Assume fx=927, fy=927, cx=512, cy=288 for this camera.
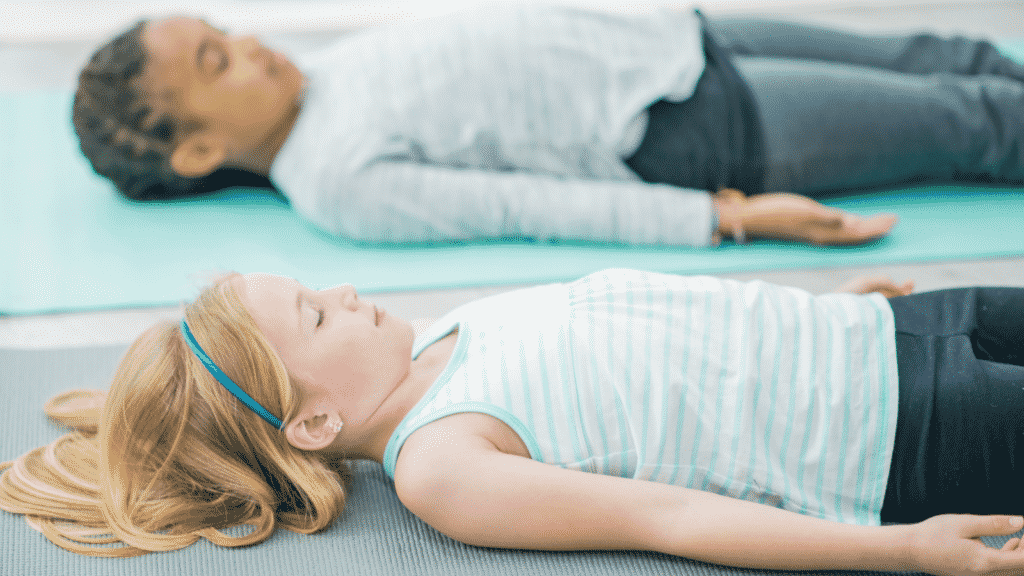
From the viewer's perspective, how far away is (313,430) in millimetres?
1058

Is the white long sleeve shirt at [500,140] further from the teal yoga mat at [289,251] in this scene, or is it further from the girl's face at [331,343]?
the girl's face at [331,343]

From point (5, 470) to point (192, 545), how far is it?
0.31 meters

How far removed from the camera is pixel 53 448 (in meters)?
1.19

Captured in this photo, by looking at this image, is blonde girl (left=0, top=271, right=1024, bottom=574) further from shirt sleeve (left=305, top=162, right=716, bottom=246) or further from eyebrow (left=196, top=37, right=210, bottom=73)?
eyebrow (left=196, top=37, right=210, bottom=73)

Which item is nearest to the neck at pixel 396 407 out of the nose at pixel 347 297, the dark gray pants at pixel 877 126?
the nose at pixel 347 297

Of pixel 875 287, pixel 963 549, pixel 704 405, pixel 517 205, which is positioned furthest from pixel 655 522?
pixel 517 205

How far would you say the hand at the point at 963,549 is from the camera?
914 millimetres

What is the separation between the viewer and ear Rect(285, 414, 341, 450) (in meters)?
1.04

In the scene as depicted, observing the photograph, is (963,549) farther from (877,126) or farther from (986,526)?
(877,126)

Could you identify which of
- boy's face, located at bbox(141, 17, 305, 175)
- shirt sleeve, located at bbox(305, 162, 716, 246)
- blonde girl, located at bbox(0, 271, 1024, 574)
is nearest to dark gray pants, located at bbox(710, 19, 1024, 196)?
shirt sleeve, located at bbox(305, 162, 716, 246)

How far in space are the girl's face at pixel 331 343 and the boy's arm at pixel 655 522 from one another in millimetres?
112

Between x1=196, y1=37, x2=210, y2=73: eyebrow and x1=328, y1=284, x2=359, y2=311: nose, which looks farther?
x1=196, y1=37, x2=210, y2=73: eyebrow

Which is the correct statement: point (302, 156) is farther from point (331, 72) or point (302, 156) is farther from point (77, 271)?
point (77, 271)

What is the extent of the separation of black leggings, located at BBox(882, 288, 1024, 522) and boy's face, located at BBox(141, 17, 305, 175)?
4.24 feet
